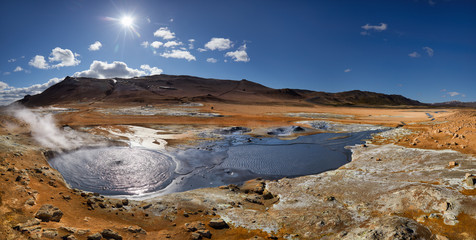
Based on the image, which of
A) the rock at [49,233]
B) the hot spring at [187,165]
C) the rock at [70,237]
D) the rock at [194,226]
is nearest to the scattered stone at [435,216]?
the rock at [194,226]

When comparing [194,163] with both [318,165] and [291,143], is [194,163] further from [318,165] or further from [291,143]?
[291,143]

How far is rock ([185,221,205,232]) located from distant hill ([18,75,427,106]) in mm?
75152

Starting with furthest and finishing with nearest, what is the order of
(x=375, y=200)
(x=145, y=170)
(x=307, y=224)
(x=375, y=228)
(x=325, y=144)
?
1. (x=325, y=144)
2. (x=145, y=170)
3. (x=375, y=200)
4. (x=307, y=224)
5. (x=375, y=228)

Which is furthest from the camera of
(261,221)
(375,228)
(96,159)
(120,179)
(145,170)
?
(96,159)

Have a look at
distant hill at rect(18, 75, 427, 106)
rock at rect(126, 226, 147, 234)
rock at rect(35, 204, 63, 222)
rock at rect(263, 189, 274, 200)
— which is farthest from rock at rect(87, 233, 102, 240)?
distant hill at rect(18, 75, 427, 106)

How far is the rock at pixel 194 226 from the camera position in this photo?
6.38 metres

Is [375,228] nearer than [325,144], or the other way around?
[375,228]

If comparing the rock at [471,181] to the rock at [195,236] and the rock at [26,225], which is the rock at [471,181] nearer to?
the rock at [195,236]

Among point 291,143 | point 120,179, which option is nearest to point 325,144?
point 291,143

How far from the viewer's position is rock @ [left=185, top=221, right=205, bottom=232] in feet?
20.9

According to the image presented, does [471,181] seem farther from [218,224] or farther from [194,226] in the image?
[194,226]

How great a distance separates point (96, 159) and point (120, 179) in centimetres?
399

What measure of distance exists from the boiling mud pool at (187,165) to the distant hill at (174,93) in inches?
2543

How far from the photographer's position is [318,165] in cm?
1481
